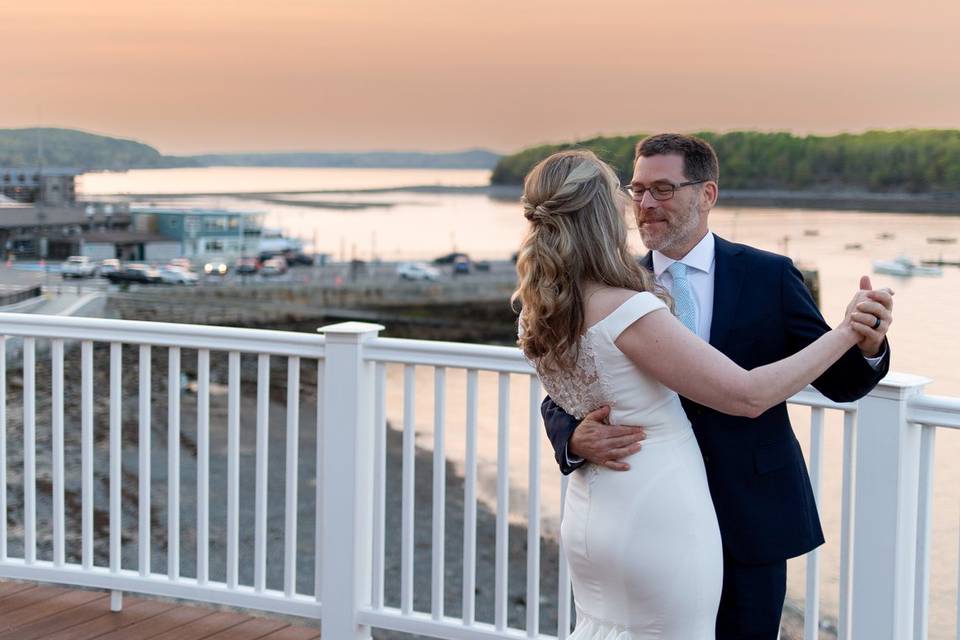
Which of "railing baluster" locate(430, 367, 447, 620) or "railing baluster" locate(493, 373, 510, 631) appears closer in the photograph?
"railing baluster" locate(493, 373, 510, 631)

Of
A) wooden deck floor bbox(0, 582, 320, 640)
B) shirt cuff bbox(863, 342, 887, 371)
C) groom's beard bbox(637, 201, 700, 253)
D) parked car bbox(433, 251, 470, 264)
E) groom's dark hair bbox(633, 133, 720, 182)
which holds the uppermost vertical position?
groom's dark hair bbox(633, 133, 720, 182)

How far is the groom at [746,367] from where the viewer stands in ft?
5.69

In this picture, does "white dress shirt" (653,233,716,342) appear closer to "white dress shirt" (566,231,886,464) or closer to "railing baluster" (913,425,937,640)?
"white dress shirt" (566,231,886,464)

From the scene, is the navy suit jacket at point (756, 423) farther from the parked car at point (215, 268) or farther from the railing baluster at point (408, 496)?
the parked car at point (215, 268)

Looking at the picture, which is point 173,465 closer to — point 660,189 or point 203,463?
point 203,463

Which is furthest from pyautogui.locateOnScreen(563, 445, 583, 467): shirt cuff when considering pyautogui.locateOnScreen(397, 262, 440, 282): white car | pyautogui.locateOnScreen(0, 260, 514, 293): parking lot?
pyautogui.locateOnScreen(397, 262, 440, 282): white car

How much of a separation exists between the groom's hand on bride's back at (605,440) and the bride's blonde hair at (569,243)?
13 cm

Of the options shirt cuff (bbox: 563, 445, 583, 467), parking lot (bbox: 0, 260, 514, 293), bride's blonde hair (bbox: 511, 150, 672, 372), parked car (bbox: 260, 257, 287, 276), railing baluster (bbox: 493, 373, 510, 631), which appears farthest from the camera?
parked car (bbox: 260, 257, 287, 276)

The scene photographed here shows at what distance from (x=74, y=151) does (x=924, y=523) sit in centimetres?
7583

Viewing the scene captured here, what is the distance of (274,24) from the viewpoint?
78000 mm

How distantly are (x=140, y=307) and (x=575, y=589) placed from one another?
80754 millimetres

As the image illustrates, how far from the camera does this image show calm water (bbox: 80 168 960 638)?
3466 cm

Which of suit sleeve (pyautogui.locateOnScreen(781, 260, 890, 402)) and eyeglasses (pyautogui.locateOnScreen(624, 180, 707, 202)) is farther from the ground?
eyeglasses (pyautogui.locateOnScreen(624, 180, 707, 202))

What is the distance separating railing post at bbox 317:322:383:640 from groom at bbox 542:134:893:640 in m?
1.20
